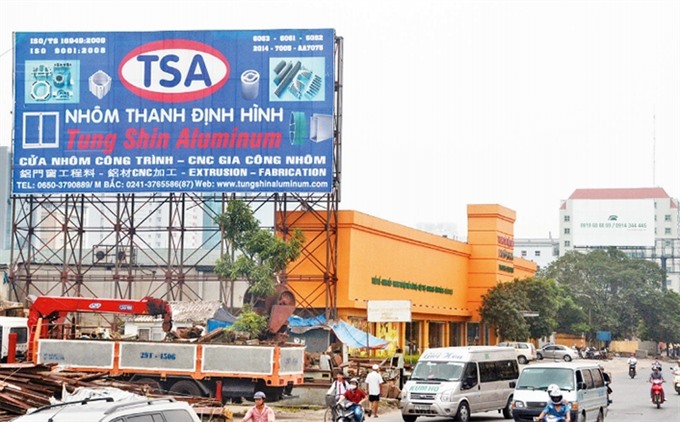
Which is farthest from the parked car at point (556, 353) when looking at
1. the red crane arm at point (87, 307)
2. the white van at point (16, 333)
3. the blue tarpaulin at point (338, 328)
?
the white van at point (16, 333)

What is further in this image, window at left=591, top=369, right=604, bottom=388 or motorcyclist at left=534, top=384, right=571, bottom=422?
window at left=591, top=369, right=604, bottom=388

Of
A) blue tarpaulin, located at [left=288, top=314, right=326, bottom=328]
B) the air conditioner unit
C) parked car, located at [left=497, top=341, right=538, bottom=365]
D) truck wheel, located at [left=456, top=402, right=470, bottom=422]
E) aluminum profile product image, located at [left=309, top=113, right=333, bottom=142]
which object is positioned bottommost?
parked car, located at [left=497, top=341, right=538, bottom=365]

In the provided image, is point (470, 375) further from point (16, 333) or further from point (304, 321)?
point (304, 321)

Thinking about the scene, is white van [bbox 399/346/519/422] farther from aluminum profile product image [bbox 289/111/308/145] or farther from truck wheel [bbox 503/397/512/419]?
aluminum profile product image [bbox 289/111/308/145]

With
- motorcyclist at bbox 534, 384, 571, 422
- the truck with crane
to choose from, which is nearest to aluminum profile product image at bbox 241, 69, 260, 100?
the truck with crane

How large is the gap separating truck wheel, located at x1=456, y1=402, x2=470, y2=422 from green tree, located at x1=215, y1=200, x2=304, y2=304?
691 inches

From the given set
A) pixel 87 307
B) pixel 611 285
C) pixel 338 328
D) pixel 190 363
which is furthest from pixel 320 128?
pixel 611 285

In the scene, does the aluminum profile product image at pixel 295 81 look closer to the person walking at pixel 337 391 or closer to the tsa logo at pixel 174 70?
the tsa logo at pixel 174 70

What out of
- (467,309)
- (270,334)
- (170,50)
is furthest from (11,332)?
(467,309)

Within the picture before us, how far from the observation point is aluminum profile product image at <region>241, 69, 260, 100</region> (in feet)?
154

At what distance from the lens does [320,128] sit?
46.2 m

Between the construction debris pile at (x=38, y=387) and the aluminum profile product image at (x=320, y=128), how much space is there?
72.5 feet

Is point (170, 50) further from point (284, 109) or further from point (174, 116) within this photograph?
point (284, 109)

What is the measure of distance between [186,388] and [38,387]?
6137 mm
